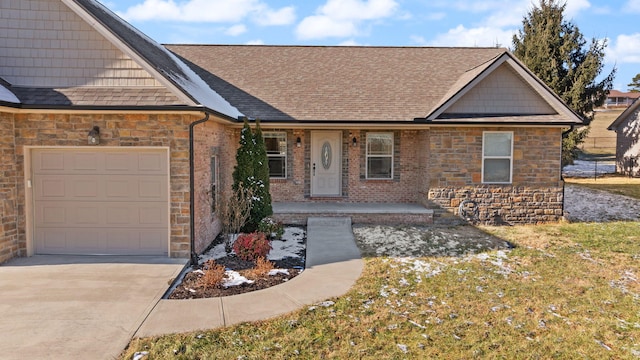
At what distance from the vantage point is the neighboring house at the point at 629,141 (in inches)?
1005

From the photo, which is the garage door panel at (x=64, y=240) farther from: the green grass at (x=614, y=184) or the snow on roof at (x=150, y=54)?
the green grass at (x=614, y=184)

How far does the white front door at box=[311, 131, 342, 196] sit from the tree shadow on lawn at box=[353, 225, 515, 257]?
2.29 meters

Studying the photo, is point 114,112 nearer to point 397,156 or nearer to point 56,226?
point 56,226

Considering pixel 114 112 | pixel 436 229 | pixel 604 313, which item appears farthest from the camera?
pixel 436 229

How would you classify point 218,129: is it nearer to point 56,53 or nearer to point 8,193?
point 56,53

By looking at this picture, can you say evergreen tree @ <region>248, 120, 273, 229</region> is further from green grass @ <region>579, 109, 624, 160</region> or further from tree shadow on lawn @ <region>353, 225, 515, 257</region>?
green grass @ <region>579, 109, 624, 160</region>

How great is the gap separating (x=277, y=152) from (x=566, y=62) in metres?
19.5

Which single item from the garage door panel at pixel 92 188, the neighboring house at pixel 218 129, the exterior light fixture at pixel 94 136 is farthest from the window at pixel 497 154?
the exterior light fixture at pixel 94 136

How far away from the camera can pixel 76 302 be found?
597cm

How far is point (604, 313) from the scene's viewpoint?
227 inches

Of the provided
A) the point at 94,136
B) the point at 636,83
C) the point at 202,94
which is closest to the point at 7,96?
the point at 94,136

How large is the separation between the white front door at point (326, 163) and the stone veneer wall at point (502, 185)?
296 cm

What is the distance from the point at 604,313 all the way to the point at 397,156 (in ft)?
26.9

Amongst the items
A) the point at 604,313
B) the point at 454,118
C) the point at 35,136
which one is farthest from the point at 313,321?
the point at 454,118
